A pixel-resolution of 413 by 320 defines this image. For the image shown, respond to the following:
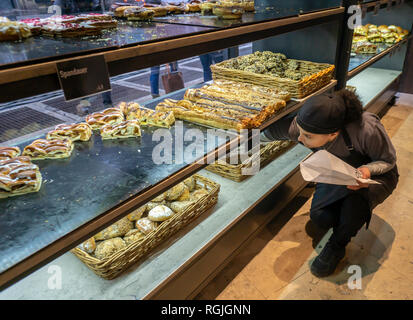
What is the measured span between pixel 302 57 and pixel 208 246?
193cm

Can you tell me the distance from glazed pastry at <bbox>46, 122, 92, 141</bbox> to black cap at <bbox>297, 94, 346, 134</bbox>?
1186 mm

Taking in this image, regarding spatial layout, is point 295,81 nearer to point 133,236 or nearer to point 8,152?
point 133,236

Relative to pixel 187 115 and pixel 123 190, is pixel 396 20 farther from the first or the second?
pixel 123 190

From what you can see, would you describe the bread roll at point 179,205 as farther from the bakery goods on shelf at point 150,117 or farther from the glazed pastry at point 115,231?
the bakery goods on shelf at point 150,117

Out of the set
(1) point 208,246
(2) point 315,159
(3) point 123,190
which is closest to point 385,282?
(2) point 315,159

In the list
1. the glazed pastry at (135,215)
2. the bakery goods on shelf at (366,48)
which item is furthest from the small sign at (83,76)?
the bakery goods on shelf at (366,48)

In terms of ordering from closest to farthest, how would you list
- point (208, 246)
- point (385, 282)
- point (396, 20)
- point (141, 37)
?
point (141, 37), point (208, 246), point (385, 282), point (396, 20)

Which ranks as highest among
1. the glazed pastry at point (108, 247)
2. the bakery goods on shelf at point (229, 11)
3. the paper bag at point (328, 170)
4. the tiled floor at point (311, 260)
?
the bakery goods on shelf at point (229, 11)

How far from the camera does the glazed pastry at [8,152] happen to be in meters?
1.51

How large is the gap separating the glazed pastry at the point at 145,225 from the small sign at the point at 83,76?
3.27 feet

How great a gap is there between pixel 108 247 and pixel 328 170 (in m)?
1.21

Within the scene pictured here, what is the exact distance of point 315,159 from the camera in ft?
5.55
